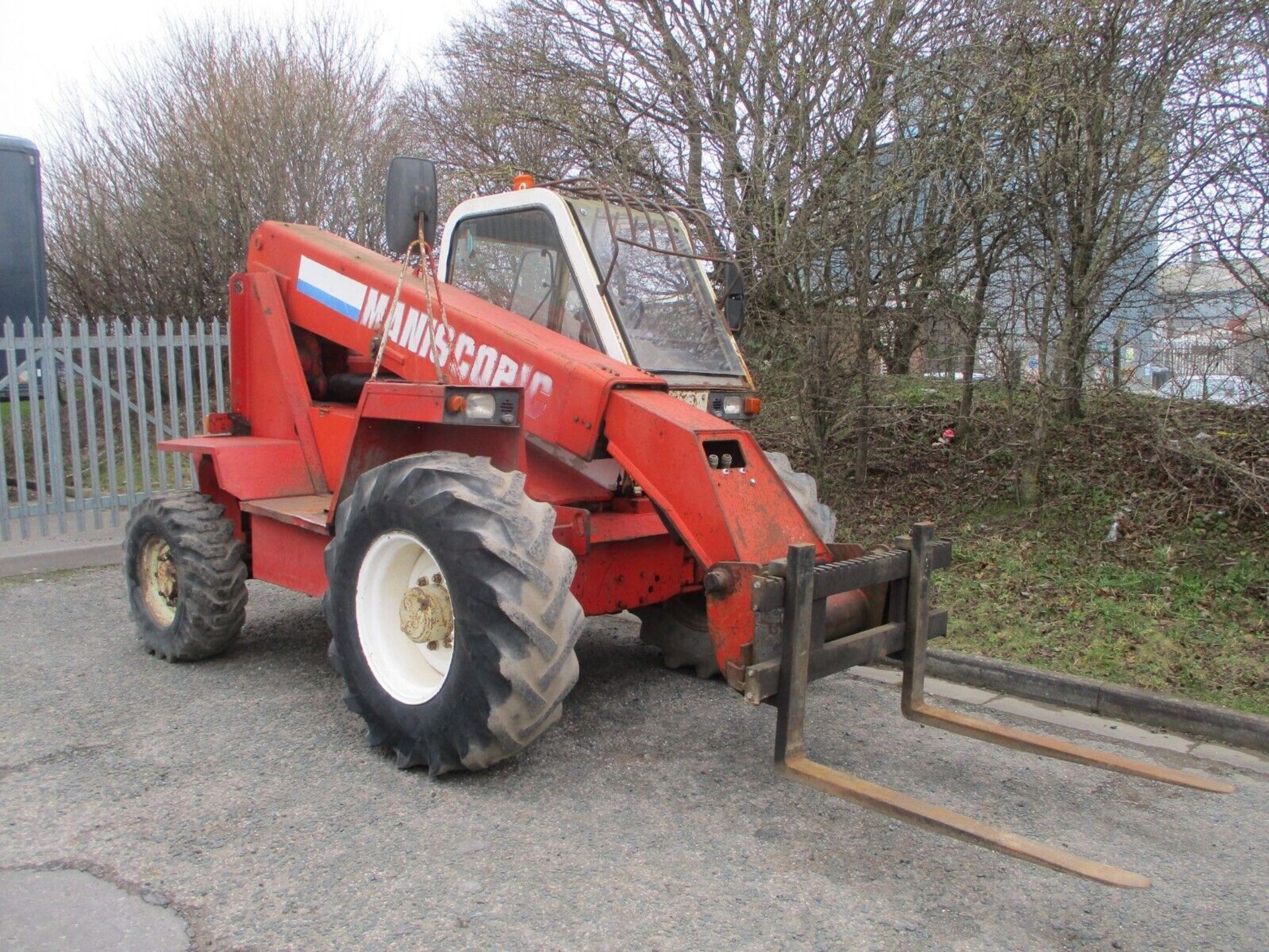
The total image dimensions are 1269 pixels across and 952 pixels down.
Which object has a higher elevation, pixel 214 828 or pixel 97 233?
pixel 97 233

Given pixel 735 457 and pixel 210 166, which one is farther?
pixel 210 166

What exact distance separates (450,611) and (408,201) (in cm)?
198

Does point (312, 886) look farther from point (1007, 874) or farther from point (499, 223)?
point (499, 223)

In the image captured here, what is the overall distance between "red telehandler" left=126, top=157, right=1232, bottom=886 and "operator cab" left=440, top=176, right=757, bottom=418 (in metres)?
0.02

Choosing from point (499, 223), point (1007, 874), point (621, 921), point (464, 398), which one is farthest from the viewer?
point (499, 223)

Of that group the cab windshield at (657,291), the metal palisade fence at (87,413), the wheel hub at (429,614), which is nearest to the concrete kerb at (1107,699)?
the cab windshield at (657,291)

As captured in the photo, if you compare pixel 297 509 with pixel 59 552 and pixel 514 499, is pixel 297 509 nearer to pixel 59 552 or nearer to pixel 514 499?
pixel 514 499

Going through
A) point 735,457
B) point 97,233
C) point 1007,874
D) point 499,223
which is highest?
point 97,233

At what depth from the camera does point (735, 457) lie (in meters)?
4.26

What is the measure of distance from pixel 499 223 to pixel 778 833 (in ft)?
10.7

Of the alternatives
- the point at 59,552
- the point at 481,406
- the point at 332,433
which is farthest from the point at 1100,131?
the point at 59,552

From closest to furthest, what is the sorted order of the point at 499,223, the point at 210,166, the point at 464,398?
1. the point at 464,398
2. the point at 499,223
3. the point at 210,166

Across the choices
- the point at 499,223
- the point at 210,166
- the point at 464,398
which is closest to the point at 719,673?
the point at 464,398

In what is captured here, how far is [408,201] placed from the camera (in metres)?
4.81
